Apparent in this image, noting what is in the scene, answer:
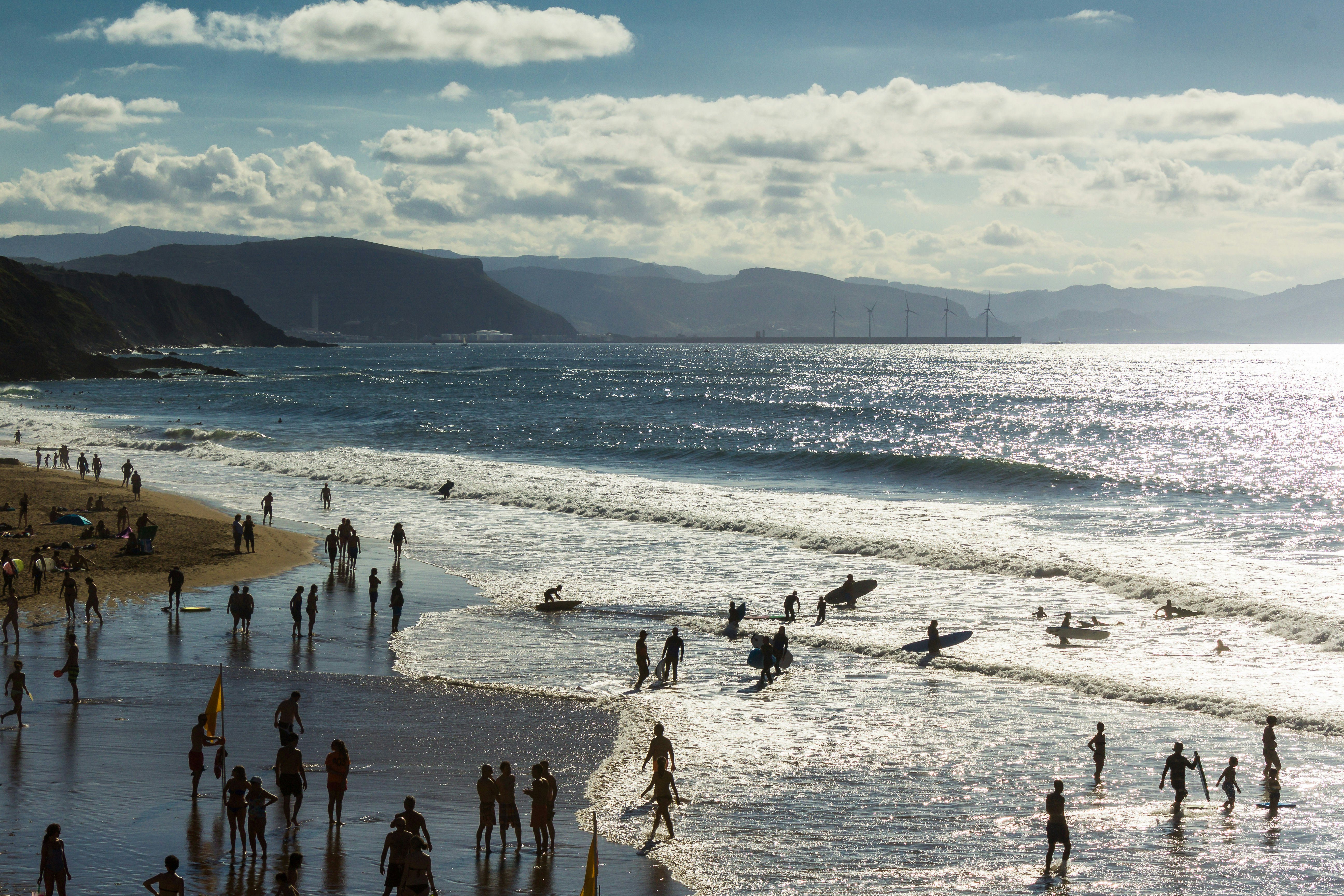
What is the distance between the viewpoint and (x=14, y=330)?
128 metres

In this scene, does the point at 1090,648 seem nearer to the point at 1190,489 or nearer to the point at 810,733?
the point at 810,733

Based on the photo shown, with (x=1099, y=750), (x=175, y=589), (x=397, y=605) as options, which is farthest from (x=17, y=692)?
(x=1099, y=750)

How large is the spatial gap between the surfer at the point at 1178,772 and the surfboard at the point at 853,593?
12.9 m

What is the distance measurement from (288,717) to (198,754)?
78.2 inches

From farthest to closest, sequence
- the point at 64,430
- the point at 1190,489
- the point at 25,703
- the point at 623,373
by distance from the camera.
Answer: the point at 623,373 → the point at 64,430 → the point at 1190,489 → the point at 25,703

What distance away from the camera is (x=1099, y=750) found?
53.7 feet

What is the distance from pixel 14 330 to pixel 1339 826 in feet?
477

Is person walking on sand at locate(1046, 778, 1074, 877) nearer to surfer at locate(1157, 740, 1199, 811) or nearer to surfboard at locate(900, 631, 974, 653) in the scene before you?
surfer at locate(1157, 740, 1199, 811)

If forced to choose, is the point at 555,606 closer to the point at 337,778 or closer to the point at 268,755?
the point at 268,755

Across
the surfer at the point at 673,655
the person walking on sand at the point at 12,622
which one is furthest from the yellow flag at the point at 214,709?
the surfer at the point at 673,655

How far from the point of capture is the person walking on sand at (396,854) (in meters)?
11.1

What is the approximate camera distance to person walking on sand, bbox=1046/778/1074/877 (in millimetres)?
13141

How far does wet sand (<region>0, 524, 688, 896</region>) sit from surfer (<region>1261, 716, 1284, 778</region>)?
983 centimetres

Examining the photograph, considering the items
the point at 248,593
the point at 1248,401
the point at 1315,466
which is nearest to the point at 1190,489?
the point at 1315,466
